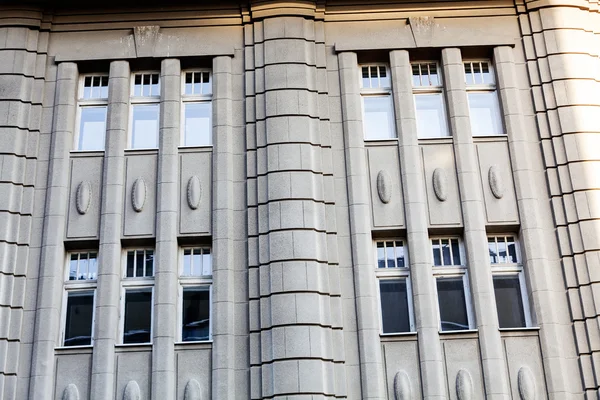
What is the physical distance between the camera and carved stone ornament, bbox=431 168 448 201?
17.2 meters

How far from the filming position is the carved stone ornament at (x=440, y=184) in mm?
17188

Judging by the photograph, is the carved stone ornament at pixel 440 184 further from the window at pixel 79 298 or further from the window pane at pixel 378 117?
the window at pixel 79 298

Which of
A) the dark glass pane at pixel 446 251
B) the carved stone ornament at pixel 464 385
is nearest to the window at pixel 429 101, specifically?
the dark glass pane at pixel 446 251

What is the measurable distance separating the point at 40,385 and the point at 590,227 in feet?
37.2

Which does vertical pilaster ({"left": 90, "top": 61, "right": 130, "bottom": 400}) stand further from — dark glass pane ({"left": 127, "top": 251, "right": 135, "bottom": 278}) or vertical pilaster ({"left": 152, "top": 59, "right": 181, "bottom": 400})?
vertical pilaster ({"left": 152, "top": 59, "right": 181, "bottom": 400})

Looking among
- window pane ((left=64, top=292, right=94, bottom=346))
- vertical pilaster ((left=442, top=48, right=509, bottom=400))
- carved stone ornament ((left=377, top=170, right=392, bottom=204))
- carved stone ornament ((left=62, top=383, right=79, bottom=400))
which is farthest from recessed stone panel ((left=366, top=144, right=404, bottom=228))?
carved stone ornament ((left=62, top=383, right=79, bottom=400))

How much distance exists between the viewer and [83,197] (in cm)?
1725

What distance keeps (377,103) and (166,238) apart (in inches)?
224

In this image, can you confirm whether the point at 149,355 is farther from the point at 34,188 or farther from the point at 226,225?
the point at 34,188

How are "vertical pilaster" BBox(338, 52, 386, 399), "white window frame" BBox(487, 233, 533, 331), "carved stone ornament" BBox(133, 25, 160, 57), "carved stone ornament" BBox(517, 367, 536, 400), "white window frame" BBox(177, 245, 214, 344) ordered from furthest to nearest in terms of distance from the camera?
"carved stone ornament" BBox(133, 25, 160, 57), "white window frame" BBox(487, 233, 533, 331), "white window frame" BBox(177, 245, 214, 344), "vertical pilaster" BBox(338, 52, 386, 399), "carved stone ornament" BBox(517, 367, 536, 400)

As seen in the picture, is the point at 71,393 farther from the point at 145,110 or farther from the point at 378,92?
the point at 378,92

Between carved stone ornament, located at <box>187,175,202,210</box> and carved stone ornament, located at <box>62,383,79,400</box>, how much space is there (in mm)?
4282

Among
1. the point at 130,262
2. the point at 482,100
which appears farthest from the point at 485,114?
the point at 130,262

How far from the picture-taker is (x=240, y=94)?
60.2ft
